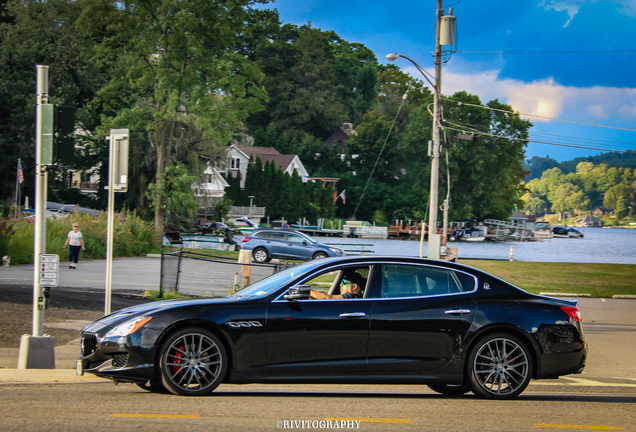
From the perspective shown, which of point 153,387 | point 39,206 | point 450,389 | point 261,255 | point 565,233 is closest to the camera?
point 153,387

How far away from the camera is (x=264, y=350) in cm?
662

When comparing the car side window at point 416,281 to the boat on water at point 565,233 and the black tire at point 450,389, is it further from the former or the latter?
the boat on water at point 565,233

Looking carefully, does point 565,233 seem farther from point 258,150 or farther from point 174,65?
point 174,65

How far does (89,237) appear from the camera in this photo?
3031 centimetres

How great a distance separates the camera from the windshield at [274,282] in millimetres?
6965

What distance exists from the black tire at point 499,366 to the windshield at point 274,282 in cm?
204

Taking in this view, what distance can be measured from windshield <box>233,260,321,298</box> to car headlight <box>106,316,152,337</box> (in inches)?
43.2

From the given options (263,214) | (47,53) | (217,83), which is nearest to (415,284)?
(217,83)

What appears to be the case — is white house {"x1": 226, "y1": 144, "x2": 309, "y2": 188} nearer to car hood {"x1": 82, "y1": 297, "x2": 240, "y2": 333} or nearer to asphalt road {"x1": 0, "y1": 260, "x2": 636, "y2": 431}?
asphalt road {"x1": 0, "y1": 260, "x2": 636, "y2": 431}

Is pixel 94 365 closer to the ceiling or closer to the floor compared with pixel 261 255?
closer to the ceiling

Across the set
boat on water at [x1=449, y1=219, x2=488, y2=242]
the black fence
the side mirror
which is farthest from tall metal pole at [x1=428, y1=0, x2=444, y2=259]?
boat on water at [x1=449, y1=219, x2=488, y2=242]

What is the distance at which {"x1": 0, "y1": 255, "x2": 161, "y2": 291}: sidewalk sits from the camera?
19.1 meters

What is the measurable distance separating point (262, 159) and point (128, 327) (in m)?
87.4

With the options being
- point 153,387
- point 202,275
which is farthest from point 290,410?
point 202,275
